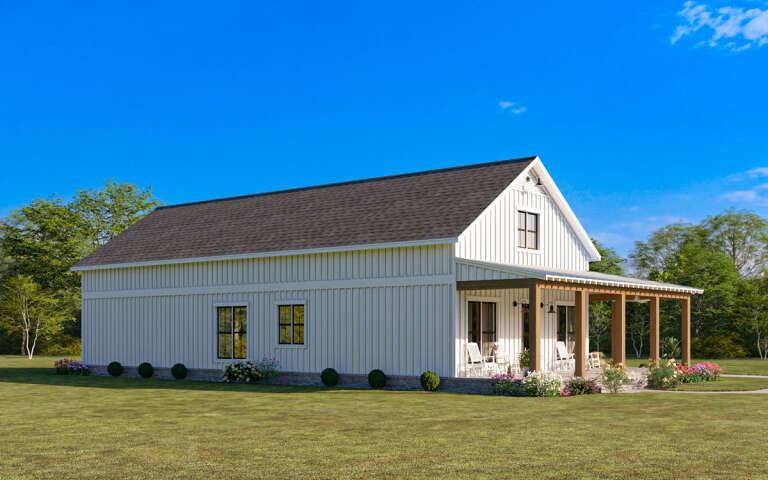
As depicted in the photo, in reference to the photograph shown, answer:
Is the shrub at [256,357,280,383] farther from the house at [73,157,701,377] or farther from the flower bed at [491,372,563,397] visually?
the flower bed at [491,372,563,397]

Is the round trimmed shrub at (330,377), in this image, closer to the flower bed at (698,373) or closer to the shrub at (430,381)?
the shrub at (430,381)

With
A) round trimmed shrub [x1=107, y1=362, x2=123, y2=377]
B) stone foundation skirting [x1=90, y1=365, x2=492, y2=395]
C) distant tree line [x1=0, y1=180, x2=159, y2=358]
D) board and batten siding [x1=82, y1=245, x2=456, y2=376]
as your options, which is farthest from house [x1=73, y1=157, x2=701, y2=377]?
distant tree line [x1=0, y1=180, x2=159, y2=358]

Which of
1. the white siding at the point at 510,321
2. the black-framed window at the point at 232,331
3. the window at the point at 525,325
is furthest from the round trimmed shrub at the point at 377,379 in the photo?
the window at the point at 525,325

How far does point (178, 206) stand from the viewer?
3469 centimetres

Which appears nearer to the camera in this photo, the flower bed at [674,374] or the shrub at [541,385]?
the shrub at [541,385]

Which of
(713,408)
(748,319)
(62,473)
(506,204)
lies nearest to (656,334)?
(506,204)

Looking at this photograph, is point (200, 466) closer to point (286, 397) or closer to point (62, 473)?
point (62, 473)

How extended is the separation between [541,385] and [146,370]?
14955 mm

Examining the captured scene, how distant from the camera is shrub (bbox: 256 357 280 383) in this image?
84.2 feet

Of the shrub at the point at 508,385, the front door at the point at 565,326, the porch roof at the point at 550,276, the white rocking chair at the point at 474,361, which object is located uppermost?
the porch roof at the point at 550,276

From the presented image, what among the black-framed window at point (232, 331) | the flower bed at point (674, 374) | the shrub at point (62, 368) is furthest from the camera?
the shrub at point (62, 368)

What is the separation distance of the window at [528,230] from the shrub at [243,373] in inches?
360

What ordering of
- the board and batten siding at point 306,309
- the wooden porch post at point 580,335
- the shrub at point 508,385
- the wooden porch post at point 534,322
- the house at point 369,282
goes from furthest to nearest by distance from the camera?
1. the board and batten siding at point 306,309
2. the house at point 369,282
3. the wooden porch post at point 580,335
4. the wooden porch post at point 534,322
5. the shrub at point 508,385

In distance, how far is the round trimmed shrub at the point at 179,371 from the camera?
27.7 metres
